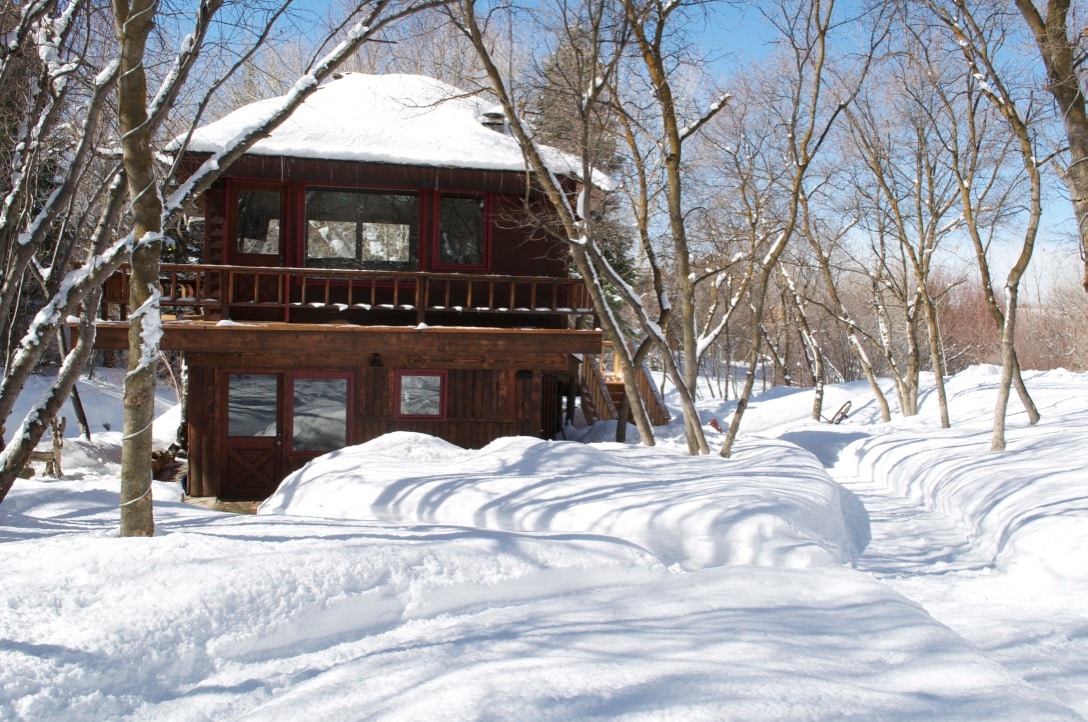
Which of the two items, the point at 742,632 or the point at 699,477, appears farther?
the point at 699,477

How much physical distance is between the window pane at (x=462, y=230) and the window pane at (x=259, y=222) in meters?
2.82

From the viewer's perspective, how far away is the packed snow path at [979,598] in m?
4.78

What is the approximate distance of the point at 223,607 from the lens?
4.15 metres

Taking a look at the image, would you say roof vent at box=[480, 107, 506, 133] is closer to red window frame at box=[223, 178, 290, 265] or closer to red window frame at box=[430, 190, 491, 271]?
red window frame at box=[430, 190, 491, 271]

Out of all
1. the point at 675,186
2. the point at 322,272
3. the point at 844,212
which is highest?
the point at 844,212

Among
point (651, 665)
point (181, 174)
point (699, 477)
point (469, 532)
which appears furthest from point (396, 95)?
point (651, 665)

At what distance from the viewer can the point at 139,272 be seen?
18.8 ft

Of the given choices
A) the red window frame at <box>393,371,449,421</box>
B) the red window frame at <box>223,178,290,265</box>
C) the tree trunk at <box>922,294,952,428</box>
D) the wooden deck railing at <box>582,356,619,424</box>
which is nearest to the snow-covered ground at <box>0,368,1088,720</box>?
the red window frame at <box>393,371,449,421</box>

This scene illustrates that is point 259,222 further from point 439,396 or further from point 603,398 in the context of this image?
point 603,398

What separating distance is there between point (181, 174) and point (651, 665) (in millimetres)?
12440

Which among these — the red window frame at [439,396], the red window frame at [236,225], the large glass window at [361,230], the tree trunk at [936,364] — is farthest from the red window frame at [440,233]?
the tree trunk at [936,364]

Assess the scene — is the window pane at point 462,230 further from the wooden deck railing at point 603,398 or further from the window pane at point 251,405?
the wooden deck railing at point 603,398

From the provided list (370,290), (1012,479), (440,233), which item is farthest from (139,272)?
(1012,479)

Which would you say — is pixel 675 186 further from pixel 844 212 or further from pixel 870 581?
pixel 844 212
